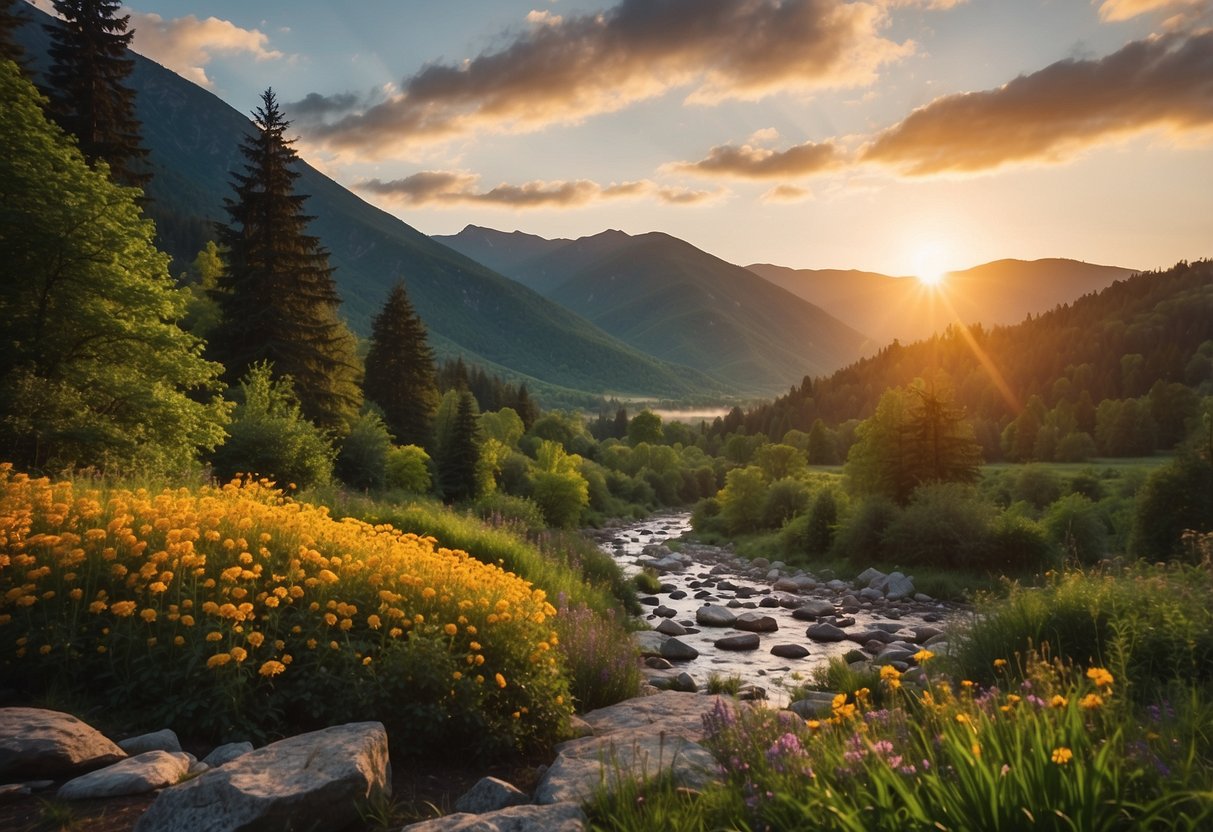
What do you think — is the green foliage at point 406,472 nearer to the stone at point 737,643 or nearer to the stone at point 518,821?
the stone at point 737,643

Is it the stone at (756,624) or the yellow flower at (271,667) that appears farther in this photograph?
the stone at (756,624)

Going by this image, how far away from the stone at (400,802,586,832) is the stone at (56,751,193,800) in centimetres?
192

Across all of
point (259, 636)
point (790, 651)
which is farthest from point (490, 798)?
point (790, 651)

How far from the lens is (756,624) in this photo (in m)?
20.5

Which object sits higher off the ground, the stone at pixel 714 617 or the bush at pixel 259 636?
the bush at pixel 259 636

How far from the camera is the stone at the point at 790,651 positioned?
17031 millimetres

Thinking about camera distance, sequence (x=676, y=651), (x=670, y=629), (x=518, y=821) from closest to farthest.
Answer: (x=518, y=821) → (x=676, y=651) → (x=670, y=629)

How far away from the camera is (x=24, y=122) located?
15.9 metres

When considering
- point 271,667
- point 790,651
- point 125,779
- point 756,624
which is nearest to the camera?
point 125,779

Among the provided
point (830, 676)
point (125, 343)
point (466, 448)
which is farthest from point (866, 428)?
point (125, 343)

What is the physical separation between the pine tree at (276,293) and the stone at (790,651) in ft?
71.4

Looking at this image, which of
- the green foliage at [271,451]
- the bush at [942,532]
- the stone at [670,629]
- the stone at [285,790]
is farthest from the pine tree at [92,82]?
the bush at [942,532]

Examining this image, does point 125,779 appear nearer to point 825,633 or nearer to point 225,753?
point 225,753

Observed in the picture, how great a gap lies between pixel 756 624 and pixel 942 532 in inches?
562
